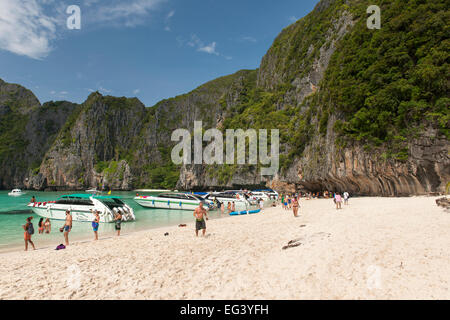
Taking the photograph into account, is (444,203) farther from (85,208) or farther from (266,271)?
(85,208)

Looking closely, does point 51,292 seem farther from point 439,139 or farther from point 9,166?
point 9,166

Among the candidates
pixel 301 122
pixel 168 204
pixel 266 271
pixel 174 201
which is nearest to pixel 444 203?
pixel 266 271

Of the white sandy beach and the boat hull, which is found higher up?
the white sandy beach

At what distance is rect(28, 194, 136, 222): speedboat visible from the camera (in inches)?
751

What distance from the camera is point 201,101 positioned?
147m

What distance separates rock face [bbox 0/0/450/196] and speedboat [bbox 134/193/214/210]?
1890cm

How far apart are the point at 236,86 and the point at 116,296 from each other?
92968 mm

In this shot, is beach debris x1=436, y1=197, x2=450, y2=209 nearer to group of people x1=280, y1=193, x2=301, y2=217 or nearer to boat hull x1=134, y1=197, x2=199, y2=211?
group of people x1=280, y1=193, x2=301, y2=217

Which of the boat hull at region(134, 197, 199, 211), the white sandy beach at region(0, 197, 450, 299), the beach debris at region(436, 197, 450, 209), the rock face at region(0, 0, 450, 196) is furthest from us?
the boat hull at region(134, 197, 199, 211)

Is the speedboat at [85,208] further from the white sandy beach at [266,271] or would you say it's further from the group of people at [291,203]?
the group of people at [291,203]

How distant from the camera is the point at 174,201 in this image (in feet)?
96.2

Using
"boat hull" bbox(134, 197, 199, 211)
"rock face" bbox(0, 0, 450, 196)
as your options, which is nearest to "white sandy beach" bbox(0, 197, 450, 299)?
"rock face" bbox(0, 0, 450, 196)

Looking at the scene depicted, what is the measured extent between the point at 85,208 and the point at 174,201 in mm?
11240

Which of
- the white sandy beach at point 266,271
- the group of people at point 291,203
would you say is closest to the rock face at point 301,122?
the group of people at point 291,203
